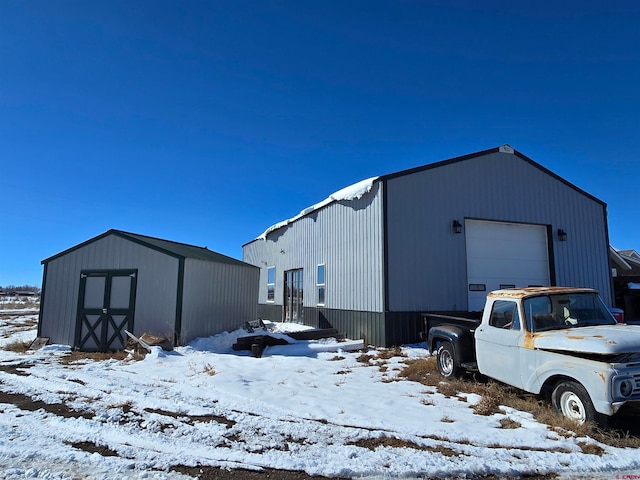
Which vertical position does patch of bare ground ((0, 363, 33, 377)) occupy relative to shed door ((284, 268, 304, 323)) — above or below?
below

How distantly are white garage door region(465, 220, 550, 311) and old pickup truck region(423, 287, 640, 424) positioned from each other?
627 centimetres

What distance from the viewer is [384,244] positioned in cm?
1293

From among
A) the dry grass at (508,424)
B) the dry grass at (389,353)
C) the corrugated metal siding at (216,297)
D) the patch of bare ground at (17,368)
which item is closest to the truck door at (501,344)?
the dry grass at (508,424)

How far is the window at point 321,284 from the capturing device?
1714cm

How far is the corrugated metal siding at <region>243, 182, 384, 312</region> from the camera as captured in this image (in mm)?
13448

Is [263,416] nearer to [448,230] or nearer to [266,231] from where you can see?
[448,230]

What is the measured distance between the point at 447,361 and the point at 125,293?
33.2 feet

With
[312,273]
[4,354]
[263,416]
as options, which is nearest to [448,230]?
[312,273]

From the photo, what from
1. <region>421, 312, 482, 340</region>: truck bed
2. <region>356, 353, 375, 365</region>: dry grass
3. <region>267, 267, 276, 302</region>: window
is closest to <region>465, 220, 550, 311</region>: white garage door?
<region>421, 312, 482, 340</region>: truck bed

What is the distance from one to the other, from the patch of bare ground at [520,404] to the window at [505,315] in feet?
3.62

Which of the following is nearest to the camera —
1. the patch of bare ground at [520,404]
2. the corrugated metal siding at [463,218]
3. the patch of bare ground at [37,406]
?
the patch of bare ground at [520,404]

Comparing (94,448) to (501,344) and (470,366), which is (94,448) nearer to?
(501,344)

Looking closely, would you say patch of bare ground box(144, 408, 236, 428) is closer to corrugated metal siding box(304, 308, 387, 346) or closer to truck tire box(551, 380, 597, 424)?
truck tire box(551, 380, 597, 424)

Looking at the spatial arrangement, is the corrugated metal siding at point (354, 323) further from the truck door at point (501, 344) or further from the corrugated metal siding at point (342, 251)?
the truck door at point (501, 344)
